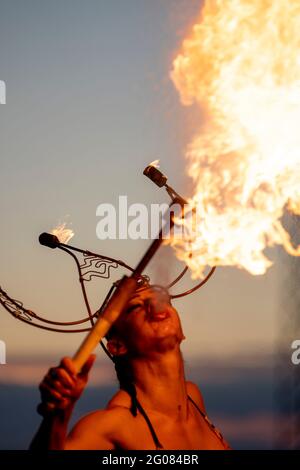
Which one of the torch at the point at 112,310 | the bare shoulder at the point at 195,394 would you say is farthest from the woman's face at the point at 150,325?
the torch at the point at 112,310

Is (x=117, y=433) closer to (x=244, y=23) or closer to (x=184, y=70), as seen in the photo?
(x=184, y=70)

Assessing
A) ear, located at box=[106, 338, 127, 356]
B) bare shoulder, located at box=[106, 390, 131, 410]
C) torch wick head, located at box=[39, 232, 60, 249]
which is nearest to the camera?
bare shoulder, located at box=[106, 390, 131, 410]

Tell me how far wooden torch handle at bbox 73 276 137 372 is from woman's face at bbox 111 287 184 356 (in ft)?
3.38

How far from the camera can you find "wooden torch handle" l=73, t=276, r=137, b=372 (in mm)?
3914

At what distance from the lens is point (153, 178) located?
196 inches

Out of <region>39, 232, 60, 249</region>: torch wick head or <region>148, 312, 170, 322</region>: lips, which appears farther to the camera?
<region>39, 232, 60, 249</region>: torch wick head

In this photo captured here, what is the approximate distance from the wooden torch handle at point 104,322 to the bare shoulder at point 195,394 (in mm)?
1772

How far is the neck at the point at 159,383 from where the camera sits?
199 inches

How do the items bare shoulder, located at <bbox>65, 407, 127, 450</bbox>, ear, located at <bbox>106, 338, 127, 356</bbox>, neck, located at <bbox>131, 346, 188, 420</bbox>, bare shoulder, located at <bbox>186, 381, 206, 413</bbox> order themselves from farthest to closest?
bare shoulder, located at <bbox>186, 381, 206, 413</bbox> < ear, located at <bbox>106, 338, 127, 356</bbox> < neck, located at <bbox>131, 346, 188, 420</bbox> < bare shoulder, located at <bbox>65, 407, 127, 450</bbox>

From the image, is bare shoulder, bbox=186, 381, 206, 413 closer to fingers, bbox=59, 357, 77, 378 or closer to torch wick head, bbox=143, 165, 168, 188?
torch wick head, bbox=143, 165, 168, 188

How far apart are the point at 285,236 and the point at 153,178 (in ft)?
3.18

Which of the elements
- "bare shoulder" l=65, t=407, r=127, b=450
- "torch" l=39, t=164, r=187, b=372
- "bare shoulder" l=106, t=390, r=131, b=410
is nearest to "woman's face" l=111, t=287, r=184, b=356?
"bare shoulder" l=106, t=390, r=131, b=410

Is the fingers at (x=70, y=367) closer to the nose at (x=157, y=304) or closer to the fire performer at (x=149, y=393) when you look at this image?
the fire performer at (x=149, y=393)

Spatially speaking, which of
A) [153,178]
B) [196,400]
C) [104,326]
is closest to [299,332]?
[196,400]
